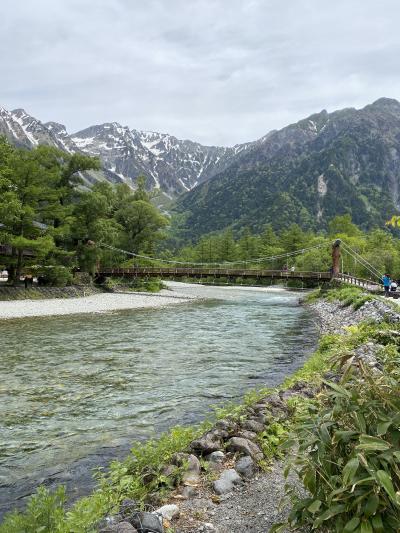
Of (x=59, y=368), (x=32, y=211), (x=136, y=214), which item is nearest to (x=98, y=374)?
(x=59, y=368)

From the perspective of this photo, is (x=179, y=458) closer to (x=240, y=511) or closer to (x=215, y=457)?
(x=215, y=457)

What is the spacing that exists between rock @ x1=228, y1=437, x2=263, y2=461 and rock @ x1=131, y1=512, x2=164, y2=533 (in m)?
1.84

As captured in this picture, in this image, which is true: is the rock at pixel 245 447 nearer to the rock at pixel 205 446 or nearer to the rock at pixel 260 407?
the rock at pixel 205 446

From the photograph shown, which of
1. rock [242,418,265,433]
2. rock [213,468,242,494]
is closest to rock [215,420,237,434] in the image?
rock [242,418,265,433]

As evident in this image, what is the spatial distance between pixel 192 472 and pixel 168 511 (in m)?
0.90

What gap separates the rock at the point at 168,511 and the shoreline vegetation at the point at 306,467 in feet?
0.05

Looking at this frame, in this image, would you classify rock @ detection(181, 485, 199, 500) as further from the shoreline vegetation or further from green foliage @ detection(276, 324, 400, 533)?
green foliage @ detection(276, 324, 400, 533)

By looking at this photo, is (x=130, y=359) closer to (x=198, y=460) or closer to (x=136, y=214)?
(x=198, y=460)

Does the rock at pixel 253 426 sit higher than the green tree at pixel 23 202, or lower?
lower

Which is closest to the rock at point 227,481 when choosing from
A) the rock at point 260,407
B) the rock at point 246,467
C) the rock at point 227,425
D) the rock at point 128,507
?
the rock at point 246,467

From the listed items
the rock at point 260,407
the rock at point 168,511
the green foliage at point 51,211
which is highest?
Answer: the green foliage at point 51,211

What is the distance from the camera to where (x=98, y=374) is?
1124 cm

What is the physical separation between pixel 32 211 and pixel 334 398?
33216 millimetres

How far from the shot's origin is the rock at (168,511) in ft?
12.6
